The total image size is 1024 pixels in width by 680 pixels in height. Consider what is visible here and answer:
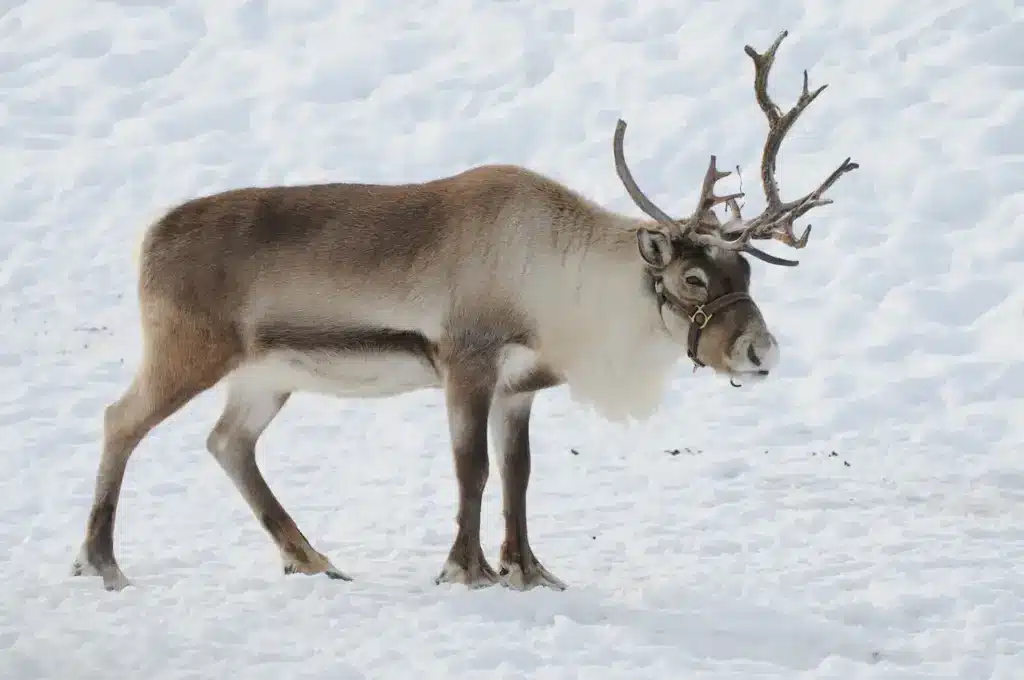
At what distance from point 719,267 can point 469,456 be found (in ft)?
3.66

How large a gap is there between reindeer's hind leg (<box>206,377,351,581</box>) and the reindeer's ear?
1563 millimetres

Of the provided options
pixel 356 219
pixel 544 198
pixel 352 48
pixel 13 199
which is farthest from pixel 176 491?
pixel 352 48

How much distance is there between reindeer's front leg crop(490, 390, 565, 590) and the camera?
217 inches

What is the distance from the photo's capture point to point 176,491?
279 inches

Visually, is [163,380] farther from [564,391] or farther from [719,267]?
[564,391]

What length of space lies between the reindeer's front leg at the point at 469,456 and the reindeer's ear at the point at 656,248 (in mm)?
688

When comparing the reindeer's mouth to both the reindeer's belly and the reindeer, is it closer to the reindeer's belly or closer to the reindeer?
the reindeer

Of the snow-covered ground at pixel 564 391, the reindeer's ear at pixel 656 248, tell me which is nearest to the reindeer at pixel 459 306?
the reindeer's ear at pixel 656 248

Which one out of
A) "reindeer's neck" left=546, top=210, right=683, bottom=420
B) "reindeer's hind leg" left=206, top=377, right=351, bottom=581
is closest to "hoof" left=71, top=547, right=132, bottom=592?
"reindeer's hind leg" left=206, top=377, right=351, bottom=581

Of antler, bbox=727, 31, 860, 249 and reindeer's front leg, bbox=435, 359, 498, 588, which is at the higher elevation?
antler, bbox=727, 31, 860, 249

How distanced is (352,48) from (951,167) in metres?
5.70

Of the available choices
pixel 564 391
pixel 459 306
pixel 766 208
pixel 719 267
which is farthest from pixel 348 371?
pixel 564 391

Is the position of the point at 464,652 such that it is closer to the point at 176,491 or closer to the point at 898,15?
the point at 176,491

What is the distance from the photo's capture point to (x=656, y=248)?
545 cm
